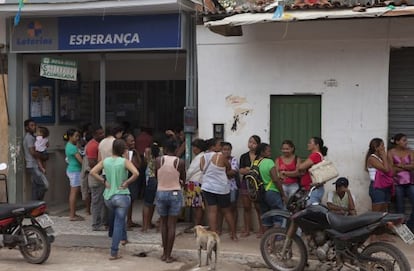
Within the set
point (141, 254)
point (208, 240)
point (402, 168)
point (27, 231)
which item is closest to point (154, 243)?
point (141, 254)

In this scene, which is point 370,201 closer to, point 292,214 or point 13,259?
point 292,214

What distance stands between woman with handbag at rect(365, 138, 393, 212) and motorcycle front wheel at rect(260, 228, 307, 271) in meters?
2.01

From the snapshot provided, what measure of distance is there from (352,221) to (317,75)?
329 cm

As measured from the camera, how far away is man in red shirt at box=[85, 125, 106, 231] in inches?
354

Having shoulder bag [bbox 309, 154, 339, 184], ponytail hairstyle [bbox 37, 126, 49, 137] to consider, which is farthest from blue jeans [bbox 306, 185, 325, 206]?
ponytail hairstyle [bbox 37, 126, 49, 137]

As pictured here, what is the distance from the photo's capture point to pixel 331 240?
6.55 m

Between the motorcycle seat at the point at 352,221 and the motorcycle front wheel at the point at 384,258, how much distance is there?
0.28 m

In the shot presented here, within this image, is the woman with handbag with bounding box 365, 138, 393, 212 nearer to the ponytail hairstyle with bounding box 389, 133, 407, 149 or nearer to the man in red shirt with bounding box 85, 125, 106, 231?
the ponytail hairstyle with bounding box 389, 133, 407, 149

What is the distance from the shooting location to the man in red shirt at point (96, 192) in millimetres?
8984

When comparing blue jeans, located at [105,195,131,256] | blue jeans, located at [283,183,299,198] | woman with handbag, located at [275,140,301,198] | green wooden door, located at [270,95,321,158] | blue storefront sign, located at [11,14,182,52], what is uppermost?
blue storefront sign, located at [11,14,182,52]

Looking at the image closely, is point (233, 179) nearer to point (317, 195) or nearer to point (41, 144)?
point (317, 195)

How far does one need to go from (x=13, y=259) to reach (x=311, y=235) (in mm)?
3998

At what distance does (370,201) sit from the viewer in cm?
878

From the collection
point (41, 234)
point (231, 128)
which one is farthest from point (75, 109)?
point (41, 234)
